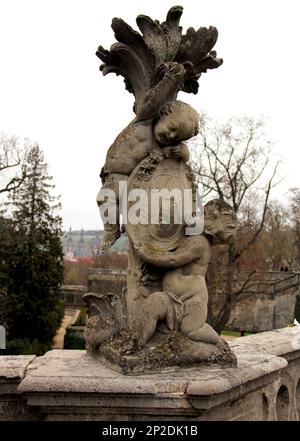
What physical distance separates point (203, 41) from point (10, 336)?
71.1 ft

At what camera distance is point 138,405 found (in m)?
3.88

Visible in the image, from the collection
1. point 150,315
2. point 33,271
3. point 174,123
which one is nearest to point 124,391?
point 150,315

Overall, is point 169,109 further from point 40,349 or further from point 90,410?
point 40,349

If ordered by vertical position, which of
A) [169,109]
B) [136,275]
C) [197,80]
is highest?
[197,80]

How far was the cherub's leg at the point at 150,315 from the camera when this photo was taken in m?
4.46

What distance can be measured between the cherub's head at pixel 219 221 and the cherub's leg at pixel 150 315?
681 millimetres

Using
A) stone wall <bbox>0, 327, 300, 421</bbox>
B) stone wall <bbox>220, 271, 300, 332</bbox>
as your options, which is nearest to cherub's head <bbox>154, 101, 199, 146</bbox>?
stone wall <bbox>0, 327, 300, 421</bbox>

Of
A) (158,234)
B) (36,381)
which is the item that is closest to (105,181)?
(158,234)

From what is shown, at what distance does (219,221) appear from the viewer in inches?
186

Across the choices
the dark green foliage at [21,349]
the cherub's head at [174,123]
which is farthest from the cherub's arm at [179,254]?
the dark green foliage at [21,349]

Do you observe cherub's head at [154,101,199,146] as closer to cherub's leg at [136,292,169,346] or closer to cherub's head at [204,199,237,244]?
cherub's head at [204,199,237,244]

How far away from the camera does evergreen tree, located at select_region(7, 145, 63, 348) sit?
2462cm

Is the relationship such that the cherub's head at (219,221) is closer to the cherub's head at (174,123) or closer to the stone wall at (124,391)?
the cherub's head at (174,123)

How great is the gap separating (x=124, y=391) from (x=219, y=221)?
5.41ft
